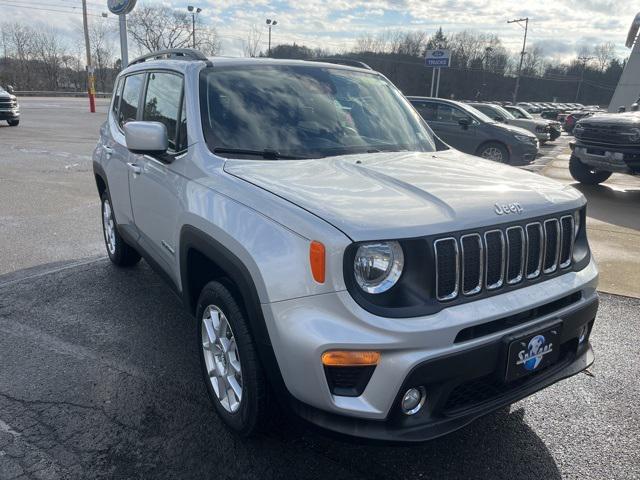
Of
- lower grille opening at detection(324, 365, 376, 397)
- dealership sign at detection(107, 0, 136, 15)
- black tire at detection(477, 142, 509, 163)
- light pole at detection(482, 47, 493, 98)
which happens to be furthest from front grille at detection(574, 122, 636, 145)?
light pole at detection(482, 47, 493, 98)

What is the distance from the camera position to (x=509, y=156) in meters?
12.2

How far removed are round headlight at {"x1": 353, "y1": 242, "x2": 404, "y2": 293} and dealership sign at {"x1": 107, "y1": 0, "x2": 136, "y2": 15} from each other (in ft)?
43.4

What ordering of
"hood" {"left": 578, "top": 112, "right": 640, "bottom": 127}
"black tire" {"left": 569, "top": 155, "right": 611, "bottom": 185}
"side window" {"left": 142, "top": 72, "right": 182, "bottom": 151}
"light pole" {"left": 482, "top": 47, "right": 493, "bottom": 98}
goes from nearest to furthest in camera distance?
"side window" {"left": 142, "top": 72, "right": 182, "bottom": 151} < "hood" {"left": 578, "top": 112, "right": 640, "bottom": 127} < "black tire" {"left": 569, "top": 155, "right": 611, "bottom": 185} < "light pole" {"left": 482, "top": 47, "right": 493, "bottom": 98}

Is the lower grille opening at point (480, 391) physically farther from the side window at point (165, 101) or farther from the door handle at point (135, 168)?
the door handle at point (135, 168)

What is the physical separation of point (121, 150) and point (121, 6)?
1088 centimetres

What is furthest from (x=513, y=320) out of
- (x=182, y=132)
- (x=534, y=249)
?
(x=182, y=132)

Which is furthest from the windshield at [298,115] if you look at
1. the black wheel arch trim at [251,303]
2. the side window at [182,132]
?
the black wheel arch trim at [251,303]

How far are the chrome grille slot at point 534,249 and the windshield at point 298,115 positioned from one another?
3.97 ft

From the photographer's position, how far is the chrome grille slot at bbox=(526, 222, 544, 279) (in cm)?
237

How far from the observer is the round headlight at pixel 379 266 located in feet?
6.67

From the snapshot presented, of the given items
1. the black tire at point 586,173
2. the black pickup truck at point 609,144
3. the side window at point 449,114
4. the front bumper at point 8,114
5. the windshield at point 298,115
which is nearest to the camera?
the windshield at point 298,115

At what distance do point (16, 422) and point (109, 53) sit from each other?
78185mm

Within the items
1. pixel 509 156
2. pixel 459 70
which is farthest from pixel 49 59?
pixel 509 156

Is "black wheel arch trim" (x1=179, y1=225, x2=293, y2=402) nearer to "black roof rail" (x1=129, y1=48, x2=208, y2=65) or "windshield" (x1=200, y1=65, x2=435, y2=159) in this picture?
"windshield" (x1=200, y1=65, x2=435, y2=159)
